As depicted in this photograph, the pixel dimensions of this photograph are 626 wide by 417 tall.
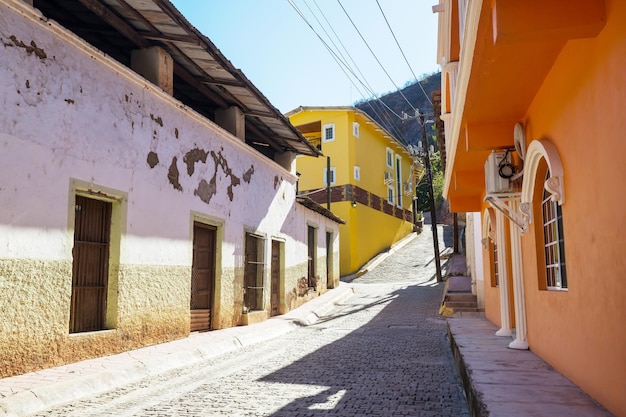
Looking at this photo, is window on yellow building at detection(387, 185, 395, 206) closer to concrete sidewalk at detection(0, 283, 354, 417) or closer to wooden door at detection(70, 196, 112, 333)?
concrete sidewalk at detection(0, 283, 354, 417)

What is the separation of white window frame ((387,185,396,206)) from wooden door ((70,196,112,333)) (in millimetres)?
26074

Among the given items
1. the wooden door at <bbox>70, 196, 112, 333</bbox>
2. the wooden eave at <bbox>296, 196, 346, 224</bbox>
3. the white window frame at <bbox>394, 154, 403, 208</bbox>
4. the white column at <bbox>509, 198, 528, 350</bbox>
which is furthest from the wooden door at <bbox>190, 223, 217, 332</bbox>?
the white window frame at <bbox>394, 154, 403, 208</bbox>

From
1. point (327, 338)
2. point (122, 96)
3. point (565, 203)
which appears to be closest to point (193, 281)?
point (327, 338)

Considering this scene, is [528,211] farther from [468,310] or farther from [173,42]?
[468,310]

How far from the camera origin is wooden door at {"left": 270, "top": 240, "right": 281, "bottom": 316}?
13.7 metres

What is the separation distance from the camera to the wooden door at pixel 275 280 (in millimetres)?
13733

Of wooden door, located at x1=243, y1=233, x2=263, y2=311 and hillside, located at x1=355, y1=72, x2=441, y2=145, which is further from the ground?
hillside, located at x1=355, y1=72, x2=441, y2=145

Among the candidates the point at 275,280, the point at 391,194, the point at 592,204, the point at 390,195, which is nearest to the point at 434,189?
the point at 391,194

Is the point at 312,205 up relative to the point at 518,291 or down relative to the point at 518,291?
up

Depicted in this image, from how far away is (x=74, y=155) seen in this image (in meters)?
6.51

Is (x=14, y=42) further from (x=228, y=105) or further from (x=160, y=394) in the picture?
(x=228, y=105)

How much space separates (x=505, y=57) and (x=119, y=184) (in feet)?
17.1

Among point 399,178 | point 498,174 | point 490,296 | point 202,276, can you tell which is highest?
point 399,178

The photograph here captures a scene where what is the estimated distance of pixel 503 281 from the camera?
27.1ft
